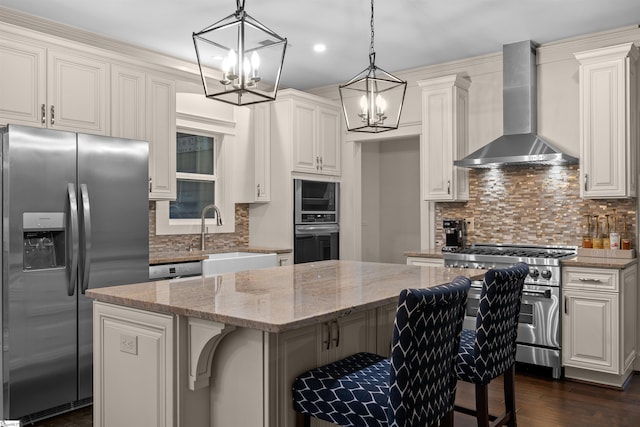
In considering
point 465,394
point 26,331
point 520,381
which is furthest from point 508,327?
point 26,331

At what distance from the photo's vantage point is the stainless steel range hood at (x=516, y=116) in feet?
14.8

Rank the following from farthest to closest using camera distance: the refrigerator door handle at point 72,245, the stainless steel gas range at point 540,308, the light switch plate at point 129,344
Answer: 1. the stainless steel gas range at point 540,308
2. the refrigerator door handle at point 72,245
3. the light switch plate at point 129,344

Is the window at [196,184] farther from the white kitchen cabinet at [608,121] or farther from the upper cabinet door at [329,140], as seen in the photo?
the white kitchen cabinet at [608,121]

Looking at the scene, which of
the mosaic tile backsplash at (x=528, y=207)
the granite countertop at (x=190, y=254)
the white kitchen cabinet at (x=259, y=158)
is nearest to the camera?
the granite countertop at (x=190, y=254)

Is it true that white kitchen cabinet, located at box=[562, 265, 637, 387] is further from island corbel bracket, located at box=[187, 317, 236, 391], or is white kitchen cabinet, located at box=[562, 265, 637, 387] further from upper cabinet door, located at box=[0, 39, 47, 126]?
upper cabinet door, located at box=[0, 39, 47, 126]

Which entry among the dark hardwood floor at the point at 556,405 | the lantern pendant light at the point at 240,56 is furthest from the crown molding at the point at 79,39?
the dark hardwood floor at the point at 556,405

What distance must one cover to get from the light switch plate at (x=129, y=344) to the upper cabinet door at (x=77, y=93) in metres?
2.05

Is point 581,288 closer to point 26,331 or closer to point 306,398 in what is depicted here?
point 306,398

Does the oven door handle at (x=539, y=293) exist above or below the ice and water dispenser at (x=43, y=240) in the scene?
below

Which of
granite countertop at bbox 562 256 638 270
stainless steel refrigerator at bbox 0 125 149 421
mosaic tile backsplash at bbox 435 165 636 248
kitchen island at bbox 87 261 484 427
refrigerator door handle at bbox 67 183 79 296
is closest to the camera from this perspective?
kitchen island at bbox 87 261 484 427

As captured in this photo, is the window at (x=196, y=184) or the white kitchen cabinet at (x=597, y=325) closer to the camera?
the white kitchen cabinet at (x=597, y=325)

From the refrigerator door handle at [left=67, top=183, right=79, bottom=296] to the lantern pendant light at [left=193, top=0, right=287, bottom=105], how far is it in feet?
3.75

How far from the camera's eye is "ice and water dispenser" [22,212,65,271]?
3.20 meters

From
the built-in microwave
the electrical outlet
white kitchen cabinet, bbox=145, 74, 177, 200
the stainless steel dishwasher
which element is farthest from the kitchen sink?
A: the electrical outlet
